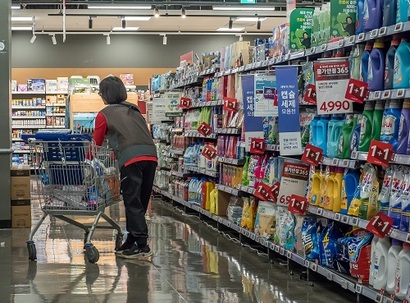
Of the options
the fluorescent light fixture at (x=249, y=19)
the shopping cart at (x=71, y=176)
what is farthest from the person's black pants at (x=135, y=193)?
the fluorescent light fixture at (x=249, y=19)

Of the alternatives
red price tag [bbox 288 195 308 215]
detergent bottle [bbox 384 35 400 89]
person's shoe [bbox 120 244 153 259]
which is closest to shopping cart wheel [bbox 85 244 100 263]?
person's shoe [bbox 120 244 153 259]

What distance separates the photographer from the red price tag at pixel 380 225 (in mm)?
5016

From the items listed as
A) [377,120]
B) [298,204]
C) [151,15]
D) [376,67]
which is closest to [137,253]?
[298,204]

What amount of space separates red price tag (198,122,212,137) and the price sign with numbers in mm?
4652

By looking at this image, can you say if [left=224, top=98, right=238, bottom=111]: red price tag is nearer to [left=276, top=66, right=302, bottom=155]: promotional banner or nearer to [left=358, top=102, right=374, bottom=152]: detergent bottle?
[left=276, top=66, right=302, bottom=155]: promotional banner

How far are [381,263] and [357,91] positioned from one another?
1.18 metres

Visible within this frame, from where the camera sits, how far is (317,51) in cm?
640

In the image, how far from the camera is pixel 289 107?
671cm

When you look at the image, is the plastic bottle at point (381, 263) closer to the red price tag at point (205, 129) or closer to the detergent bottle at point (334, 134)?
the detergent bottle at point (334, 134)

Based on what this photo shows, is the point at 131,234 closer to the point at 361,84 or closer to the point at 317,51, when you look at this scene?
the point at 317,51

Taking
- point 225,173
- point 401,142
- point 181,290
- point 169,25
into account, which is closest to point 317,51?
point 401,142

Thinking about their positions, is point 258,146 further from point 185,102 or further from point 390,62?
point 185,102

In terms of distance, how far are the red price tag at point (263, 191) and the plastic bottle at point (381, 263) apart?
2266mm

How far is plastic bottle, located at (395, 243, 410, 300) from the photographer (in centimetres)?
489
